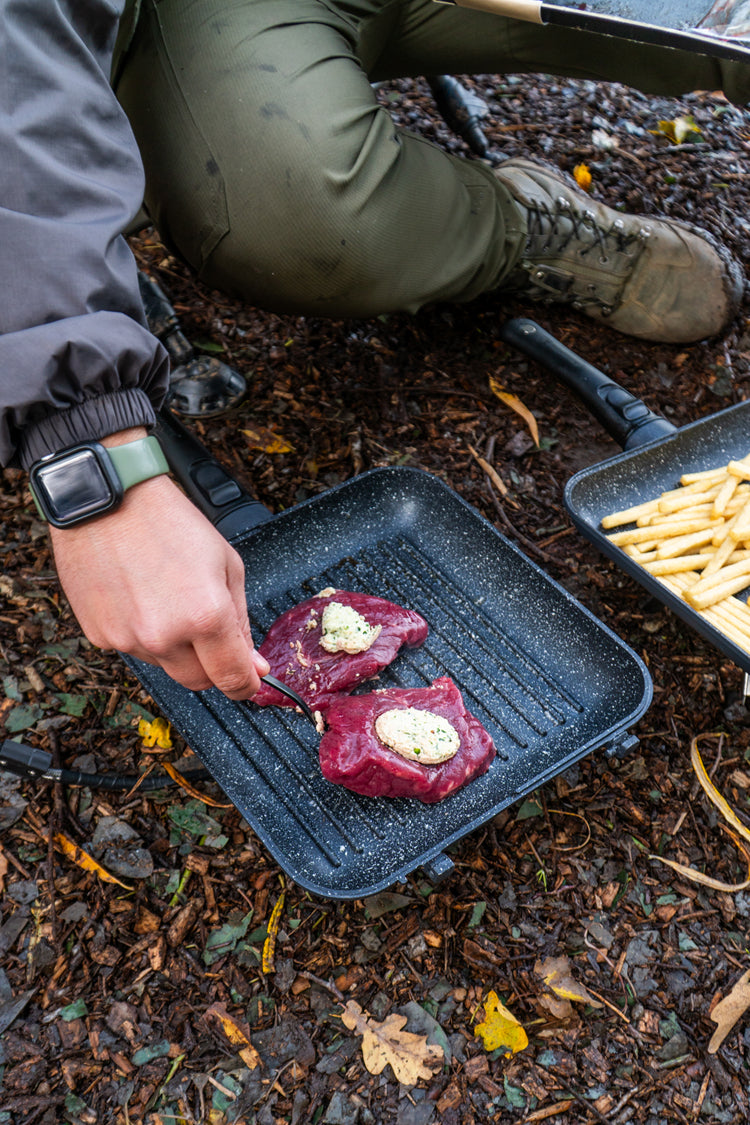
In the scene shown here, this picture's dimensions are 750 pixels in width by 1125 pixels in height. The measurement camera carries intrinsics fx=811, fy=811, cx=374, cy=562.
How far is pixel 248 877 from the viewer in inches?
89.7

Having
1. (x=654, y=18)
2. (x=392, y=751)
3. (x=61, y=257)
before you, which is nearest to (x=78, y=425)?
(x=61, y=257)

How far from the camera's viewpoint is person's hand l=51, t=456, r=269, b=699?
5.14ft

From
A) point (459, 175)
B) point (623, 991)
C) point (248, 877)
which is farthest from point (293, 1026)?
point (459, 175)

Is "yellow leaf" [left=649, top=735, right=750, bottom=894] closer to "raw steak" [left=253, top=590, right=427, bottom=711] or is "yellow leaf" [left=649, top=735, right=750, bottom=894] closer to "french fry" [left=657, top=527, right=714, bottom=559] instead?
"french fry" [left=657, top=527, right=714, bottom=559]

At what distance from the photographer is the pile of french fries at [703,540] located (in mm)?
2428

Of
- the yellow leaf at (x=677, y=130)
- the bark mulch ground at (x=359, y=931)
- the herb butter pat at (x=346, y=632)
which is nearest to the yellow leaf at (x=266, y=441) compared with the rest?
the bark mulch ground at (x=359, y=931)

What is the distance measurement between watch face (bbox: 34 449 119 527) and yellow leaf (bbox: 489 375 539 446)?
2.16 meters

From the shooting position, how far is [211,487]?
8.63 feet

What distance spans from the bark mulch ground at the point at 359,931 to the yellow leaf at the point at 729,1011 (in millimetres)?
20

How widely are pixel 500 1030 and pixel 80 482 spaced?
1.67 meters

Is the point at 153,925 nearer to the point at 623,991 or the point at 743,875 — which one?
the point at 623,991

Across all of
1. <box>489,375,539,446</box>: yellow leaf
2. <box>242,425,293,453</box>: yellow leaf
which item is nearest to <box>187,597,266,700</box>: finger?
Result: <box>242,425,293,453</box>: yellow leaf

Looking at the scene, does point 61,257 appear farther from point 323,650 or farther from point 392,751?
point 392,751

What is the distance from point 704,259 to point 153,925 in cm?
337
